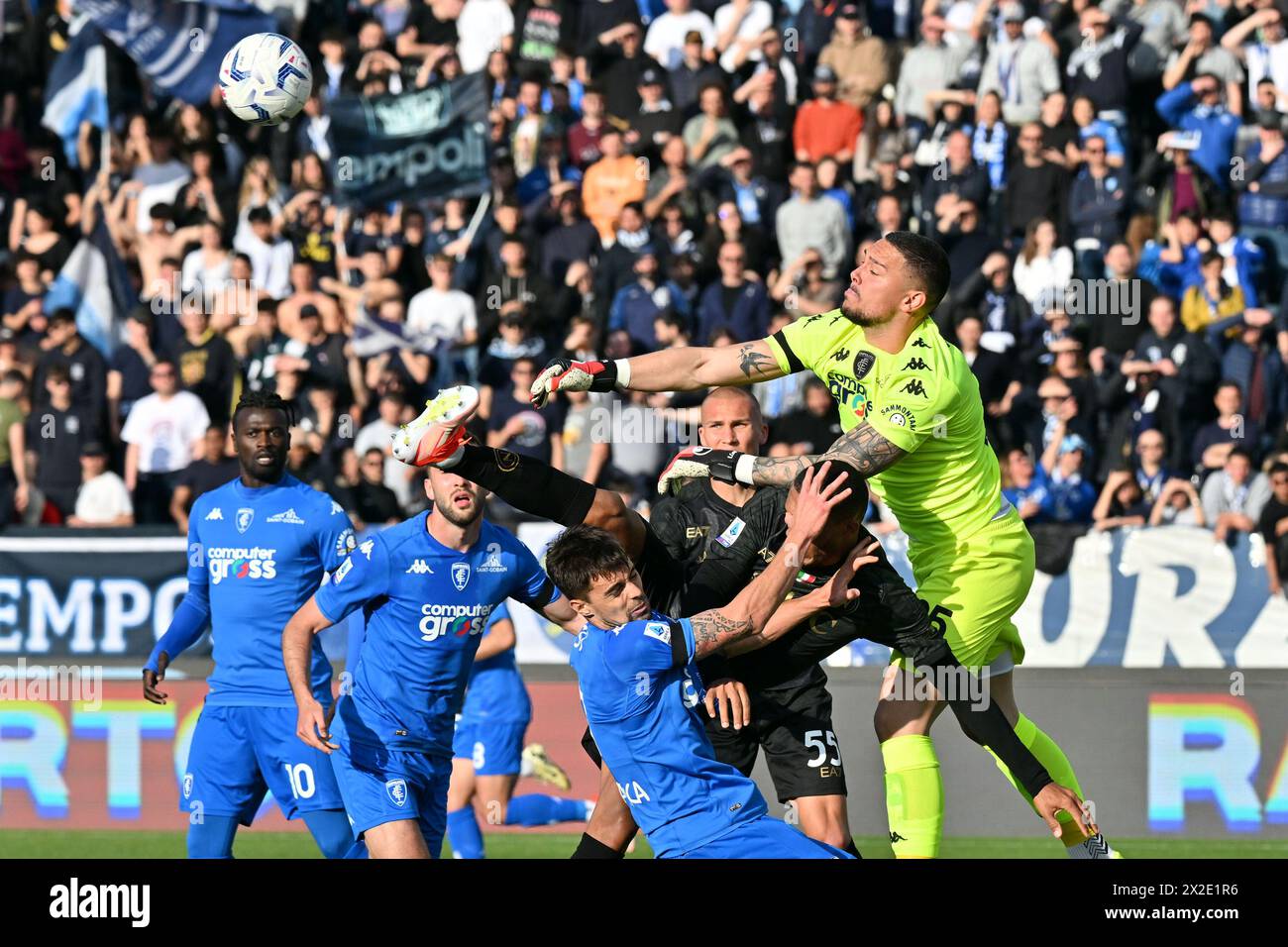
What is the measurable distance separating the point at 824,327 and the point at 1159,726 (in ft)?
18.1

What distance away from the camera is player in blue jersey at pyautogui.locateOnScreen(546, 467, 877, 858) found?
22.6 ft

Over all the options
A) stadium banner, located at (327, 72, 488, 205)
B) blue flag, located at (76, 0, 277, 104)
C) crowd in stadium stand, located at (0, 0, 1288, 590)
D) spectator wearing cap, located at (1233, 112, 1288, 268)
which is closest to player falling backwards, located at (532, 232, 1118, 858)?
crowd in stadium stand, located at (0, 0, 1288, 590)

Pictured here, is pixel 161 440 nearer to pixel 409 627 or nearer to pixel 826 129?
pixel 826 129

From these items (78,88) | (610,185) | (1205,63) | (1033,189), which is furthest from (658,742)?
(78,88)

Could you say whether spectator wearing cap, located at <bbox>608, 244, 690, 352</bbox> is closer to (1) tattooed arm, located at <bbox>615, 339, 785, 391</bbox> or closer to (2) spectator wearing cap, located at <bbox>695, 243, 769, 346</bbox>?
(2) spectator wearing cap, located at <bbox>695, 243, 769, 346</bbox>

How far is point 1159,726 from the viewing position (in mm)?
12656

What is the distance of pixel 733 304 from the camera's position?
15555 mm

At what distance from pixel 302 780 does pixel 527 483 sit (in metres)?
2.06

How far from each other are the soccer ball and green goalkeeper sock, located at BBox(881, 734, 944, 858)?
530 centimetres

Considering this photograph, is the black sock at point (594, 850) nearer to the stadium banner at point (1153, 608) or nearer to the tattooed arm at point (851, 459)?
the tattooed arm at point (851, 459)

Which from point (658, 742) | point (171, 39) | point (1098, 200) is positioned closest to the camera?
point (658, 742)
